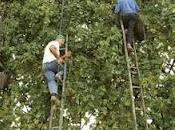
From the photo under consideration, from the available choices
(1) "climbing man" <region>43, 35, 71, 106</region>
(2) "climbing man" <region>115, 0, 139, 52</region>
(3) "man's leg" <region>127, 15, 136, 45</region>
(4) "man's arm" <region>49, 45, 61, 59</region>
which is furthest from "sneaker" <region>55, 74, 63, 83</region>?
(3) "man's leg" <region>127, 15, 136, 45</region>

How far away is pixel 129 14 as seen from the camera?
42.2 ft

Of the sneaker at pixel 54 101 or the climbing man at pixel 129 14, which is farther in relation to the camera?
the climbing man at pixel 129 14

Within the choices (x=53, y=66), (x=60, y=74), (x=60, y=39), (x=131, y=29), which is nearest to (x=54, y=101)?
(x=60, y=74)

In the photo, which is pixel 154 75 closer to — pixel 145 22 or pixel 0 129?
pixel 145 22

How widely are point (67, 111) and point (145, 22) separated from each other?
306 centimetres

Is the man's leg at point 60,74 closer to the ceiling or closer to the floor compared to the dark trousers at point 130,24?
closer to the floor

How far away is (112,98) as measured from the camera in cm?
1259

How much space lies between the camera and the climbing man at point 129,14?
1286cm

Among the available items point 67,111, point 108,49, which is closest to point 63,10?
point 108,49

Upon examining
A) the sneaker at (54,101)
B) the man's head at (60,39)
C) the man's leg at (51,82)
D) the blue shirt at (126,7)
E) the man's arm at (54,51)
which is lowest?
the sneaker at (54,101)

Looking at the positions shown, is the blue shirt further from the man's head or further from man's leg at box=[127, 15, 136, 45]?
the man's head

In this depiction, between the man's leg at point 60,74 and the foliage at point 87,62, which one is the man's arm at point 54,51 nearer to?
the man's leg at point 60,74

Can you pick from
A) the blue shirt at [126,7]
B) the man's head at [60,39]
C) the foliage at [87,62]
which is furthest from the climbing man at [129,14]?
the man's head at [60,39]

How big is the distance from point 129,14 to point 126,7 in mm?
189
